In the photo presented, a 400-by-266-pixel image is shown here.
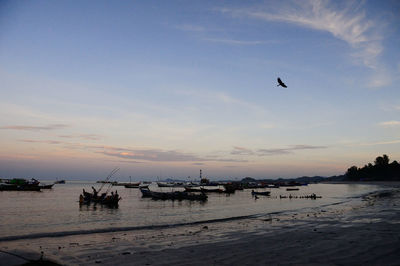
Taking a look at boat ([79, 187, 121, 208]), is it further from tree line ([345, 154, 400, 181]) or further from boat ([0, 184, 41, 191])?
tree line ([345, 154, 400, 181])

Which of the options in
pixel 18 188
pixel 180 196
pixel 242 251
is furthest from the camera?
pixel 18 188

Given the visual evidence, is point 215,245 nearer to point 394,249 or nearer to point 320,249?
point 320,249

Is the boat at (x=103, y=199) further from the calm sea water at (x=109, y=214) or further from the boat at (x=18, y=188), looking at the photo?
the boat at (x=18, y=188)

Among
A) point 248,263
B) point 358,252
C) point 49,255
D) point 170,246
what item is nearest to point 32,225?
point 49,255

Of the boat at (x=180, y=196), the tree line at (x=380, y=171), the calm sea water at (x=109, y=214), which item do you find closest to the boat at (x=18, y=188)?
the calm sea water at (x=109, y=214)

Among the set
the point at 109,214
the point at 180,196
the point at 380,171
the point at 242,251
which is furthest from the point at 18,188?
the point at 380,171

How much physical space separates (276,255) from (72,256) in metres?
8.55

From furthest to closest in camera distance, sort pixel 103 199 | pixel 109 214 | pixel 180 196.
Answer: pixel 180 196 < pixel 103 199 < pixel 109 214

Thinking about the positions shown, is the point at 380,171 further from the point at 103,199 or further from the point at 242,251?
the point at 242,251

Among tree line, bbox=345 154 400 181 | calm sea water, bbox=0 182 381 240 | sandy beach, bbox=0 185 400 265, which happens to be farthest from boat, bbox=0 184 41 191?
tree line, bbox=345 154 400 181

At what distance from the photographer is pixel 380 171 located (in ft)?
552

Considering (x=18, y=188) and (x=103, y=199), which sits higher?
(x=103, y=199)

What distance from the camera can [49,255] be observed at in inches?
507

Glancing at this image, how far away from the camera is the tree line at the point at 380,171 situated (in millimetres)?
159750
